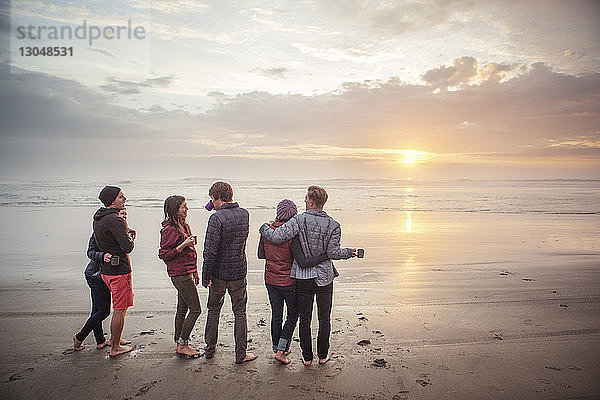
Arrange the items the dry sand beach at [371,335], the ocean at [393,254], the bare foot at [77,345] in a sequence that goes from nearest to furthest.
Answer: the dry sand beach at [371,335] < the bare foot at [77,345] < the ocean at [393,254]

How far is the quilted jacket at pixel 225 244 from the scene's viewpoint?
439 centimetres

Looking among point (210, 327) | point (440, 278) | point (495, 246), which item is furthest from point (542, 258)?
point (210, 327)

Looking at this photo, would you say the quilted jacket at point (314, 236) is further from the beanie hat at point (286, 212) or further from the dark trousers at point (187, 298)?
the dark trousers at point (187, 298)

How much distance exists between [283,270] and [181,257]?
3.88ft

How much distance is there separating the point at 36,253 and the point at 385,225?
1227 centimetres

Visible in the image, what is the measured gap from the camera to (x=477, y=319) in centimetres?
596

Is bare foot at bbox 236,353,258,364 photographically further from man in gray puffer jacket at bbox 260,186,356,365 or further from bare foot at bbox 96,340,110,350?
bare foot at bbox 96,340,110,350

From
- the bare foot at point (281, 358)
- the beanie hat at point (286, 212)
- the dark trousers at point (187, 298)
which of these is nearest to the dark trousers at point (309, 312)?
the bare foot at point (281, 358)

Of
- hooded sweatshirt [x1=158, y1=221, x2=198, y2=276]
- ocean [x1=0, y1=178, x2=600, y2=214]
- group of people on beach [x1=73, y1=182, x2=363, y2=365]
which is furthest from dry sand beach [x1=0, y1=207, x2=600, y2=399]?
ocean [x1=0, y1=178, x2=600, y2=214]

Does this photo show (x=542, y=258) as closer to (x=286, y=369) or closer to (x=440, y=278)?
(x=440, y=278)

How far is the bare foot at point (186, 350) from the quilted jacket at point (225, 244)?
903 mm

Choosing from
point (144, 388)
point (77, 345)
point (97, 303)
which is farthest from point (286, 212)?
point (77, 345)

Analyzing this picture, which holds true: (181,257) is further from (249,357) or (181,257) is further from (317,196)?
(317,196)

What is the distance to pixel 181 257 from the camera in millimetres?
4586
